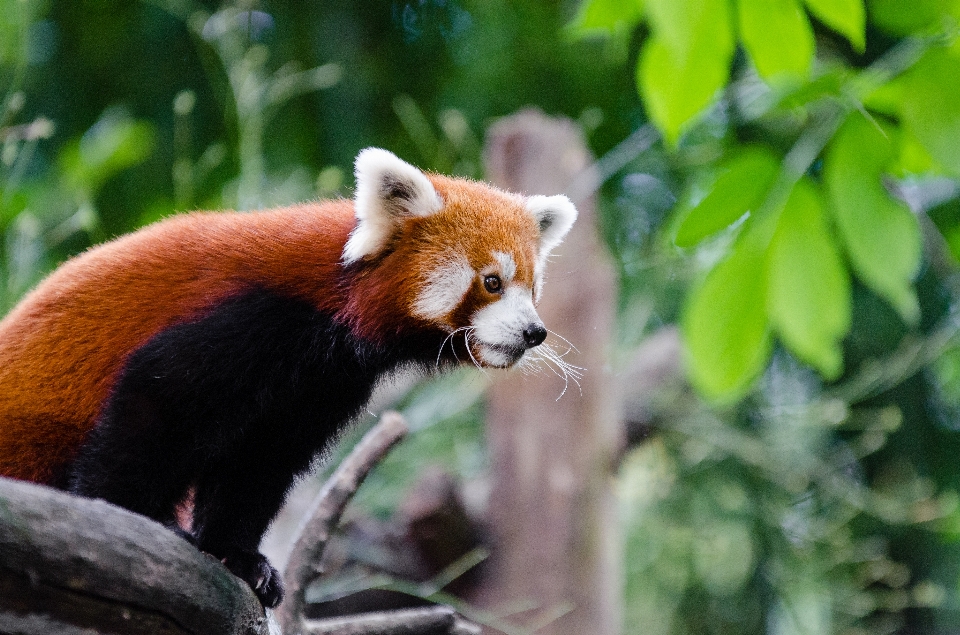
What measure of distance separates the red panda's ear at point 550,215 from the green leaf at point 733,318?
17.3 inches

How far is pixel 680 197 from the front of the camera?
3275mm

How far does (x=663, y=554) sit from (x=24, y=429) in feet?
9.94

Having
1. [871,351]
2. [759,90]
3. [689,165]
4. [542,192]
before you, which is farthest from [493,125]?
[871,351]

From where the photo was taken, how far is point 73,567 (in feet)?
3.67

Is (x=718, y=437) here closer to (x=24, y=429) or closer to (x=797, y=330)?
(x=797, y=330)

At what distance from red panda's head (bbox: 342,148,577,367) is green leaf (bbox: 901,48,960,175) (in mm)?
747

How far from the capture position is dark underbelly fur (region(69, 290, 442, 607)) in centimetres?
150

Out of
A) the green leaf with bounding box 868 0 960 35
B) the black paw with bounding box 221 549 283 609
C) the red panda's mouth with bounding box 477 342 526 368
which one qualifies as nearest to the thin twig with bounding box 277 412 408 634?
the black paw with bounding box 221 549 283 609

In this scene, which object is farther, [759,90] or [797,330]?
[759,90]

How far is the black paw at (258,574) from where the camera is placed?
168 centimetres

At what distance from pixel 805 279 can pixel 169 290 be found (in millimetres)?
1186

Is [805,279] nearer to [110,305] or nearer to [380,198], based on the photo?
[380,198]

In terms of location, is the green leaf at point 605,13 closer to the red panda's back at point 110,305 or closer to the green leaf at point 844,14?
the green leaf at point 844,14

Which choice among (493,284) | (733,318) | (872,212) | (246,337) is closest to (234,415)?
(246,337)
